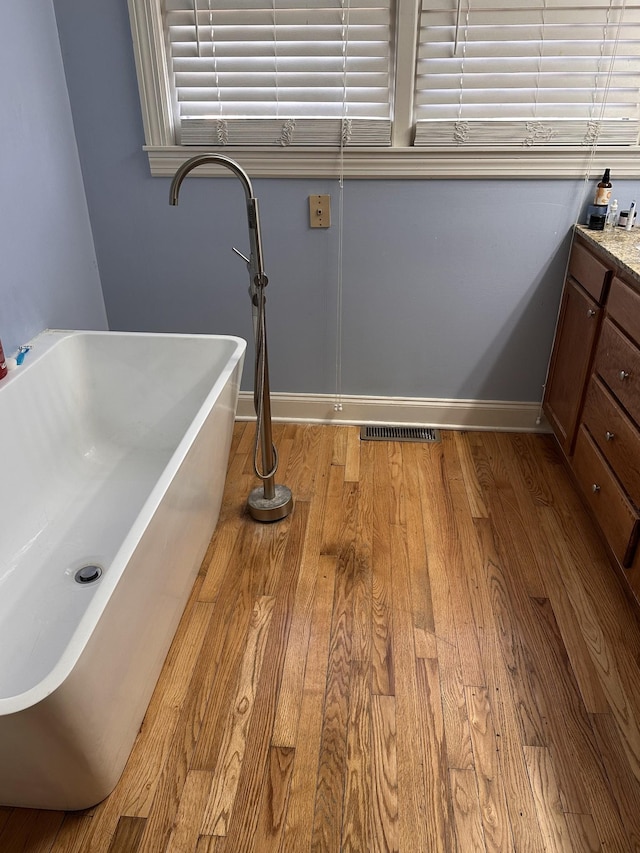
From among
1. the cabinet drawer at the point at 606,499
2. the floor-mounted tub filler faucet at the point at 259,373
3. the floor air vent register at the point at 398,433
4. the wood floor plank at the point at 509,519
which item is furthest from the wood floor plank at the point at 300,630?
the cabinet drawer at the point at 606,499

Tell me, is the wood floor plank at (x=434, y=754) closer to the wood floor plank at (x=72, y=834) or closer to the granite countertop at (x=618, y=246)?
the wood floor plank at (x=72, y=834)

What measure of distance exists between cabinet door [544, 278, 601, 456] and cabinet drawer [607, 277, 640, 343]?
4.9 inches

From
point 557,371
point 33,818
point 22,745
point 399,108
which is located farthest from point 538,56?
point 33,818

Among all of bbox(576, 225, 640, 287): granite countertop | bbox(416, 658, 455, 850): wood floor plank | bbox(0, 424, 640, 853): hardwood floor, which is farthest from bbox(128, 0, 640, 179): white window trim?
bbox(416, 658, 455, 850): wood floor plank

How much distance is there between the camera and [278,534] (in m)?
2.34

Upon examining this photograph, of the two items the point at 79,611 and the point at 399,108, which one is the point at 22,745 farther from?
the point at 399,108

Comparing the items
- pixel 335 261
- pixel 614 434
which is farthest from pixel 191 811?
pixel 335 261

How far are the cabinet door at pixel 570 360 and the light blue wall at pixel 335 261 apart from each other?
0.38 feet

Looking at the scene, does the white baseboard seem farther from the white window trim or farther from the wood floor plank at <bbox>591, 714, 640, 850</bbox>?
the wood floor plank at <bbox>591, 714, 640, 850</bbox>

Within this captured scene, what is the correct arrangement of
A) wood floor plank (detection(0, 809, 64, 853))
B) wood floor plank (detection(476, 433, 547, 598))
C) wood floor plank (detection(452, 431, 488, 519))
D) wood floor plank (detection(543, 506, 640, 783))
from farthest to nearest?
wood floor plank (detection(452, 431, 488, 519)), wood floor plank (detection(476, 433, 547, 598)), wood floor plank (detection(543, 506, 640, 783)), wood floor plank (detection(0, 809, 64, 853))

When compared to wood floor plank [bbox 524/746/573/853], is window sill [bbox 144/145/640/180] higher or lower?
higher

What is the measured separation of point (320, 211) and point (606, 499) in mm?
1511

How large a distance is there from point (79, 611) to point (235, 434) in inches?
50.8

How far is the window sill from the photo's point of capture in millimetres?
2477
